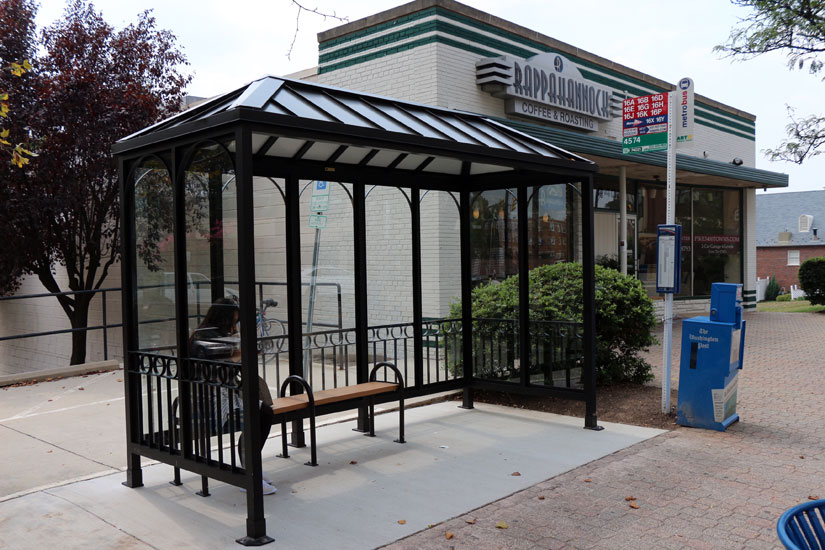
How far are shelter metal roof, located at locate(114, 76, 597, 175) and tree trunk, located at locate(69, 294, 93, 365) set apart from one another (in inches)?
376

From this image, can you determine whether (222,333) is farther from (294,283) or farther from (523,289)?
(523,289)

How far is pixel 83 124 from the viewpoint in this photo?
12297 millimetres

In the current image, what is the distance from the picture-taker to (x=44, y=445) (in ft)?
21.4

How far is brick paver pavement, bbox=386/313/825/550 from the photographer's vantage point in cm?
428

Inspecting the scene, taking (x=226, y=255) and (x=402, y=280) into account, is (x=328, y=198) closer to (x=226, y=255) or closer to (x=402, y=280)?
(x=402, y=280)

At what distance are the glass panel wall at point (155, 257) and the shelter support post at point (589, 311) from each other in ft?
13.1

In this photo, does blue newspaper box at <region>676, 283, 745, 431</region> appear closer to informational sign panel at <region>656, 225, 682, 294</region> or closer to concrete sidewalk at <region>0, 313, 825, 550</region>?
concrete sidewalk at <region>0, 313, 825, 550</region>

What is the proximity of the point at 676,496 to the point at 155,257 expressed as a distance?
4173 millimetres

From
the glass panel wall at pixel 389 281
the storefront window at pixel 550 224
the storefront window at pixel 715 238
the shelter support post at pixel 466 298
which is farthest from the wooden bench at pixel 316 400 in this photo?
the storefront window at pixel 715 238

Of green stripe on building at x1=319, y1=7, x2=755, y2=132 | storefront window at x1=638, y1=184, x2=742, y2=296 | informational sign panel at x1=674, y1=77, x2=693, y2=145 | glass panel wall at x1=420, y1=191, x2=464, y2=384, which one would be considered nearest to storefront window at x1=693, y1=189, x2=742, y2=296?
storefront window at x1=638, y1=184, x2=742, y2=296

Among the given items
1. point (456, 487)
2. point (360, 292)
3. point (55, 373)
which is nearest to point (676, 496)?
point (456, 487)

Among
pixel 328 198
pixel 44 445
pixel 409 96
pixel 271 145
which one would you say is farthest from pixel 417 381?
pixel 409 96

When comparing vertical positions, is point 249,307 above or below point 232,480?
above

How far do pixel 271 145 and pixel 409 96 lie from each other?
6.16m
